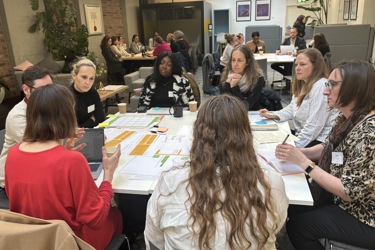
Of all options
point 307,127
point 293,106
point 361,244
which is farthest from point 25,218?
point 293,106

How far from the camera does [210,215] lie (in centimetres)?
96

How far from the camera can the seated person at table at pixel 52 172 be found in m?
1.18

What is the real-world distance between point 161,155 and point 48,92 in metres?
0.82

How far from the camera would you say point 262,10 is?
11.7 metres


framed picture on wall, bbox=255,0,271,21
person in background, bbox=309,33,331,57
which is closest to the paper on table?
person in background, bbox=309,33,331,57

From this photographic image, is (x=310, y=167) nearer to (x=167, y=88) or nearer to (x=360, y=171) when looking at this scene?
(x=360, y=171)

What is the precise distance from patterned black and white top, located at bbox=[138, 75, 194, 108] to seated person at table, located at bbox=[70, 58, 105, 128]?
24.9 inches

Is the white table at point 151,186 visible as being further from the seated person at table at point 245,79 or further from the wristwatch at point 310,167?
the seated person at table at point 245,79

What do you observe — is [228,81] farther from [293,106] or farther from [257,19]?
[257,19]

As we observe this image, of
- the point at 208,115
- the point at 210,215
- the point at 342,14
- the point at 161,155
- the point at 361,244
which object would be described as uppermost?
the point at 342,14

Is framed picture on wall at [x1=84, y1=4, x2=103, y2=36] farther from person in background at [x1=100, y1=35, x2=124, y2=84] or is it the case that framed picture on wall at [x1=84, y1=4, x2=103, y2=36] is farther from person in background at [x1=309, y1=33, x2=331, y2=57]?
person in background at [x1=309, y1=33, x2=331, y2=57]

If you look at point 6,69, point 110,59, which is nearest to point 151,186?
point 6,69

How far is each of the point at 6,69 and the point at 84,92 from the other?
4.77m

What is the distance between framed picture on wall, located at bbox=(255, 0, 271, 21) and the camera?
38.0ft
